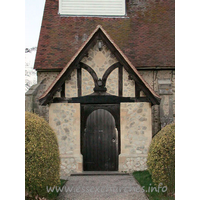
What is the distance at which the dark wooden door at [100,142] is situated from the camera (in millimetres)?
11672

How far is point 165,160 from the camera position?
7.21 meters

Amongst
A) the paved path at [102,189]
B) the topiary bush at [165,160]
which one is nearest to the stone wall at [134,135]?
the paved path at [102,189]

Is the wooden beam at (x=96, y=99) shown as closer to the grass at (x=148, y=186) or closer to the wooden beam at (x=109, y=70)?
the wooden beam at (x=109, y=70)

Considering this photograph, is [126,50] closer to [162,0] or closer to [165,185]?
[162,0]

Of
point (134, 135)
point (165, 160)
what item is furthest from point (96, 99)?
point (165, 160)

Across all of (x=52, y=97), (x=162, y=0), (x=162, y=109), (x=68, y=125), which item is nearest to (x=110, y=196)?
(x=68, y=125)

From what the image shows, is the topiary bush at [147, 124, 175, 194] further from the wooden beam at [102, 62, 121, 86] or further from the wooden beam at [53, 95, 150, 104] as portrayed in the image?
the wooden beam at [102, 62, 121, 86]

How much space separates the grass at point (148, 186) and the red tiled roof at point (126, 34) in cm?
532

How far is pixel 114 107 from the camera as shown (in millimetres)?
11633

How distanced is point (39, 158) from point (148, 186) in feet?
11.4

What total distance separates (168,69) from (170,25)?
3.03 metres

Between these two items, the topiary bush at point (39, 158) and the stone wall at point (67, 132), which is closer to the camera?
the topiary bush at point (39, 158)

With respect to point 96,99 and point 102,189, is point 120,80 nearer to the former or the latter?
point 96,99

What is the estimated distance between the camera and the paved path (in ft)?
26.3
